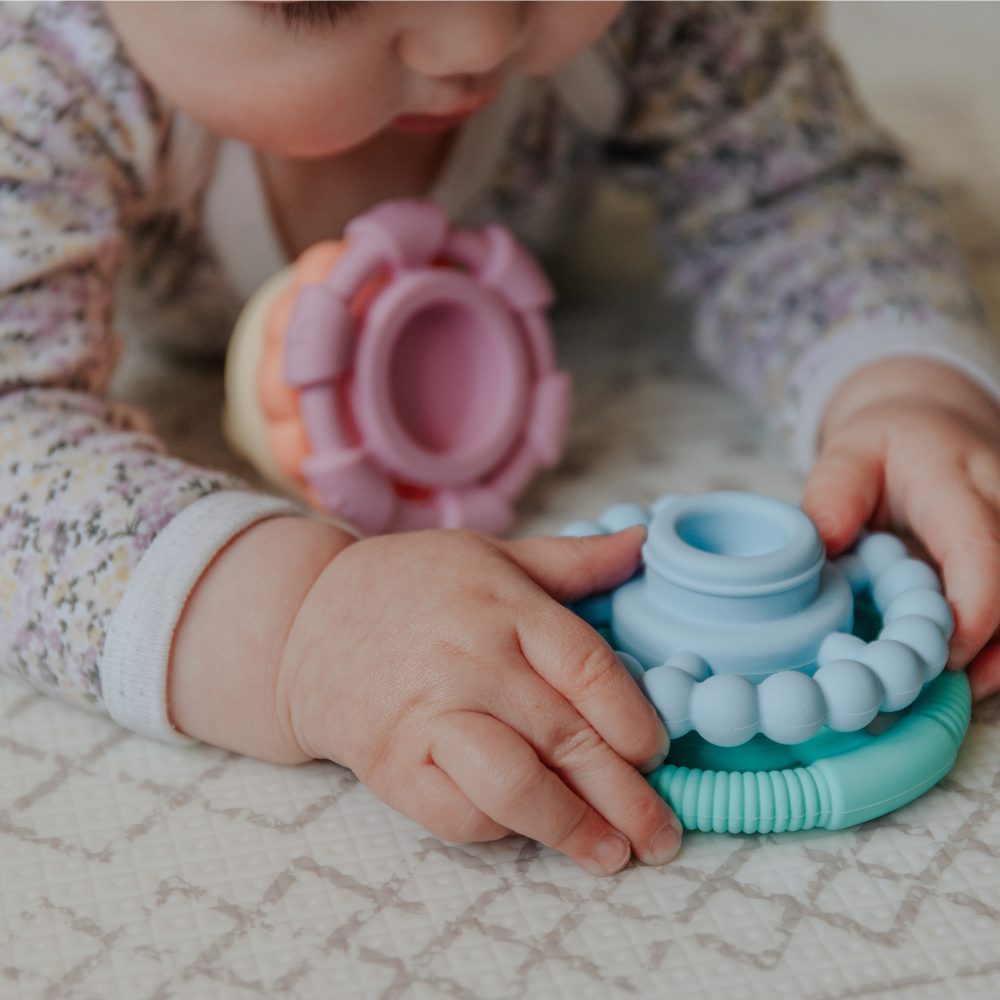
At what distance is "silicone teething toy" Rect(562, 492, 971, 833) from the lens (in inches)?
16.2

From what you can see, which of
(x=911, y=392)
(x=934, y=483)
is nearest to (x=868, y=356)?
(x=911, y=392)

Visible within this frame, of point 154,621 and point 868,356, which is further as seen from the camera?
point 868,356

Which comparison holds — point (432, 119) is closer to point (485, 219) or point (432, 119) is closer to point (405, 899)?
point (485, 219)

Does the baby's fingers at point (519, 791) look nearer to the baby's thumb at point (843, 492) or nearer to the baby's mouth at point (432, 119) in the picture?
the baby's thumb at point (843, 492)

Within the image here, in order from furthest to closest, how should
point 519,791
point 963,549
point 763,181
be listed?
point 763,181, point 963,549, point 519,791

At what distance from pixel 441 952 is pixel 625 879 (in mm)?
70

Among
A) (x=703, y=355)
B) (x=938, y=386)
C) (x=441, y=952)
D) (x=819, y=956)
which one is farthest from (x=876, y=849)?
(x=703, y=355)

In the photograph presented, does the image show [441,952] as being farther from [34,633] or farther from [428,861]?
[34,633]

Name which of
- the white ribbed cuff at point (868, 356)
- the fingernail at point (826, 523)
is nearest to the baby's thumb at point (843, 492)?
the fingernail at point (826, 523)

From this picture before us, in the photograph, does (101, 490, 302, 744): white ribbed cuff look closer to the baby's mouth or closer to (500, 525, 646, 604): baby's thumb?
(500, 525, 646, 604): baby's thumb

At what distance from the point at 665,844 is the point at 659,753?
0.03 metres

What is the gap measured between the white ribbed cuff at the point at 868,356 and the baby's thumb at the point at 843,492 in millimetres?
102

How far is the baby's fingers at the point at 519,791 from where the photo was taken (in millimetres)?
391

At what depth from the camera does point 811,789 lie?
1.36 ft
